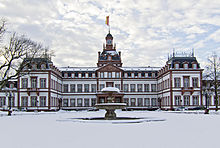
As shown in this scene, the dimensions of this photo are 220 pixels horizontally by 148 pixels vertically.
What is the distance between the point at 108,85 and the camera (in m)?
69.9

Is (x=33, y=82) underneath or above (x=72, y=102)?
above

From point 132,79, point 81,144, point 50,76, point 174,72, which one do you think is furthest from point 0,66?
point 132,79

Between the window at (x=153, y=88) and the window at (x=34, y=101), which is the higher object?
the window at (x=153, y=88)

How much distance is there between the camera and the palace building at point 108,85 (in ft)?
184

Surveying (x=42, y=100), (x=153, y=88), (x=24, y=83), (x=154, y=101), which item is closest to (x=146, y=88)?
(x=153, y=88)

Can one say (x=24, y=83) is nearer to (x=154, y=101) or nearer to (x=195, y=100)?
(x=154, y=101)

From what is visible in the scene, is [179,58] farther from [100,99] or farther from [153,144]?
[153,144]

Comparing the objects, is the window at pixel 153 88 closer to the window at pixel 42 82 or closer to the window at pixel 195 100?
the window at pixel 195 100

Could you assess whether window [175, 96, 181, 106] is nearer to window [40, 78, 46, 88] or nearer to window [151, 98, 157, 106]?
window [151, 98, 157, 106]

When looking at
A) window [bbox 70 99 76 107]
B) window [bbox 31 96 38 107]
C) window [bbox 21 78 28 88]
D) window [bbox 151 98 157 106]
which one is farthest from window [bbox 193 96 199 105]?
window [bbox 21 78 28 88]

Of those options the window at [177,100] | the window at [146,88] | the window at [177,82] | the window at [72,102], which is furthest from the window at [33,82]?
the window at [177,100]

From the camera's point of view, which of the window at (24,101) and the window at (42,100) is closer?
the window at (42,100)

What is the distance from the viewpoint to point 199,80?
57.2 meters

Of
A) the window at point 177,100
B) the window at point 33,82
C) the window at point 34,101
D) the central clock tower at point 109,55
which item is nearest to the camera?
the window at point 34,101
